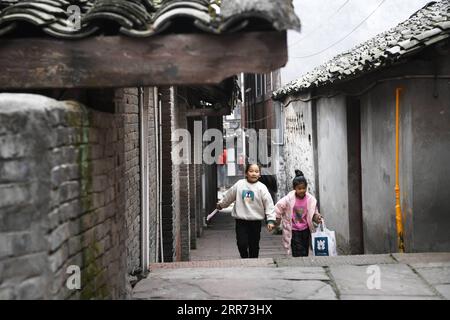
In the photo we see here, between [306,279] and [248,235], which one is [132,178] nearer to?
[306,279]

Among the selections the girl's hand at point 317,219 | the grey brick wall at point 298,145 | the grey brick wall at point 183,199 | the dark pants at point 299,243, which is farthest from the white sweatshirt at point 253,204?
the grey brick wall at point 298,145

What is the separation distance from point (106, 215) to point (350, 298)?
2.60 meters

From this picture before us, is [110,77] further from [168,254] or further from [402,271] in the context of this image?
[168,254]

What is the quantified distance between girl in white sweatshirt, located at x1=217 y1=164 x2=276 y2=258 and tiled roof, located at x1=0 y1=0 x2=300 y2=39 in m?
5.00

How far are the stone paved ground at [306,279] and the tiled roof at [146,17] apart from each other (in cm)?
297

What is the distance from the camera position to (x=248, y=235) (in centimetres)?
895

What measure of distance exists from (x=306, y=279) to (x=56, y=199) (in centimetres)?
386

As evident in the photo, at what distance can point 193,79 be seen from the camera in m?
3.92

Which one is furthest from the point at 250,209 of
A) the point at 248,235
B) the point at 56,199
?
the point at 56,199

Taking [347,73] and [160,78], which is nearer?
[160,78]

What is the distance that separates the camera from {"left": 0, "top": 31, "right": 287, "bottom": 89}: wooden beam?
12.6ft

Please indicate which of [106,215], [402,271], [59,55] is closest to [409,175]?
[402,271]
